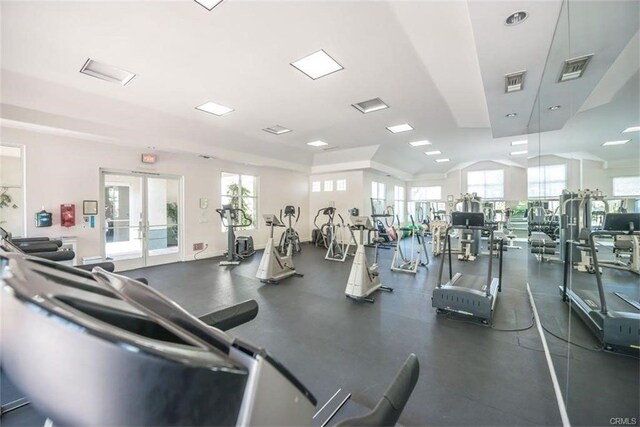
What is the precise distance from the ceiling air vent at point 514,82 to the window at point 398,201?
9128 mm

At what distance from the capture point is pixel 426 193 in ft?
46.0

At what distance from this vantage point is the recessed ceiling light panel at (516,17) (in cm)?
230

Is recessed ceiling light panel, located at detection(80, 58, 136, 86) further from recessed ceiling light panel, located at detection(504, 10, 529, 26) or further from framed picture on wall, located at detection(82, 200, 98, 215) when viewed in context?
recessed ceiling light panel, located at detection(504, 10, 529, 26)

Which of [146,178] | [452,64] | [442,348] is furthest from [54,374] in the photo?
[146,178]

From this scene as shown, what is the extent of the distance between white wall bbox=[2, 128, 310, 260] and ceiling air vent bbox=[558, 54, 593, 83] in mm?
7306

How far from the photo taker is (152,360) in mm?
434

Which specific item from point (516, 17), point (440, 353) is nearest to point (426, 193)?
point (516, 17)

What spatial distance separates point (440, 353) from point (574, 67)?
3120 mm

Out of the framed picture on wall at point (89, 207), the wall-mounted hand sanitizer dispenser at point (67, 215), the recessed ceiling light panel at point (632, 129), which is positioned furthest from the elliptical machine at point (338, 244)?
the wall-mounted hand sanitizer dispenser at point (67, 215)

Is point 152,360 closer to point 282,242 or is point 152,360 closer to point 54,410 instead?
point 54,410

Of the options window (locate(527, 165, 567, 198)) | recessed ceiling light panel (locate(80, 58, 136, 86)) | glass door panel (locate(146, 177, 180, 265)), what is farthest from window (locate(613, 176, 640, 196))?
glass door panel (locate(146, 177, 180, 265))

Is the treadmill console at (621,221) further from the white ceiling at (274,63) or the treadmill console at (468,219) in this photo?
Answer: the treadmill console at (468,219)

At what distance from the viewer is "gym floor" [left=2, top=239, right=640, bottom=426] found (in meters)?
1.83

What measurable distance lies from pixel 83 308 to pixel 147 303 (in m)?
0.20
